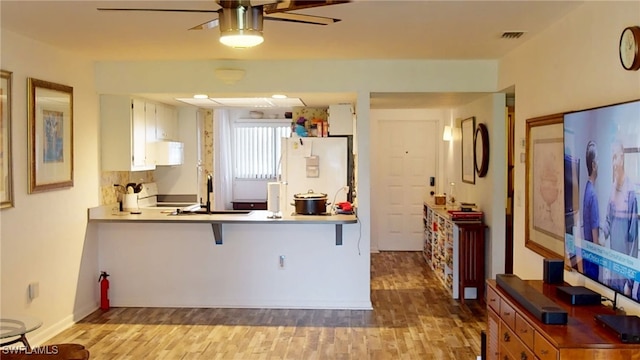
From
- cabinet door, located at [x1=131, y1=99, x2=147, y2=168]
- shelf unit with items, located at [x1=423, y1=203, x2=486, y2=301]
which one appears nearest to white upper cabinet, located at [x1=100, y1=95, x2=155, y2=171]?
cabinet door, located at [x1=131, y1=99, x2=147, y2=168]

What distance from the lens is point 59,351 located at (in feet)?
8.34

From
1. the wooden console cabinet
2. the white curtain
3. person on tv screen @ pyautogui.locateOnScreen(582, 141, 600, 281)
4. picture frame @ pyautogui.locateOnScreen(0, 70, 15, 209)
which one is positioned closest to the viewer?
the wooden console cabinet

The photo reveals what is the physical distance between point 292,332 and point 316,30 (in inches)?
96.4

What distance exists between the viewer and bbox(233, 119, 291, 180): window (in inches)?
383

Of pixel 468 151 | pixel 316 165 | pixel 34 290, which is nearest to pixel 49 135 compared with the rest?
pixel 34 290

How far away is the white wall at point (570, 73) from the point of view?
2741mm

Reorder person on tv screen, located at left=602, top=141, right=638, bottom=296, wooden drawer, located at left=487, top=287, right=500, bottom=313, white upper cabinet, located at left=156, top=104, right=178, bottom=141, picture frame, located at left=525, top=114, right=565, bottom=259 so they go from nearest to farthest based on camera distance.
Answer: person on tv screen, located at left=602, top=141, right=638, bottom=296, wooden drawer, located at left=487, top=287, right=500, bottom=313, picture frame, located at left=525, top=114, right=565, bottom=259, white upper cabinet, located at left=156, top=104, right=178, bottom=141

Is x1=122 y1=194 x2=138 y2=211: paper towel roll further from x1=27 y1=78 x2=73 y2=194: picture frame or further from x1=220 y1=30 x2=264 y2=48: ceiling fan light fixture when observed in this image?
x1=220 y1=30 x2=264 y2=48: ceiling fan light fixture

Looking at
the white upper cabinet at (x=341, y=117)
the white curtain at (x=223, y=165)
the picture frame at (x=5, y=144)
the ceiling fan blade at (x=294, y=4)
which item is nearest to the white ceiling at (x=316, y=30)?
the picture frame at (x=5, y=144)

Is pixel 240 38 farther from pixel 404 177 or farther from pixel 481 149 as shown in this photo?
pixel 404 177

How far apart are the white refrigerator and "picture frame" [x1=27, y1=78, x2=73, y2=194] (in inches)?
102

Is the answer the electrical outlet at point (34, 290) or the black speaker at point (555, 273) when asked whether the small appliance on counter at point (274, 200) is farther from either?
the black speaker at point (555, 273)

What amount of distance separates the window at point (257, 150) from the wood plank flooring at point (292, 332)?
458 cm

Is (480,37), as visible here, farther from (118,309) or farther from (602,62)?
(118,309)
